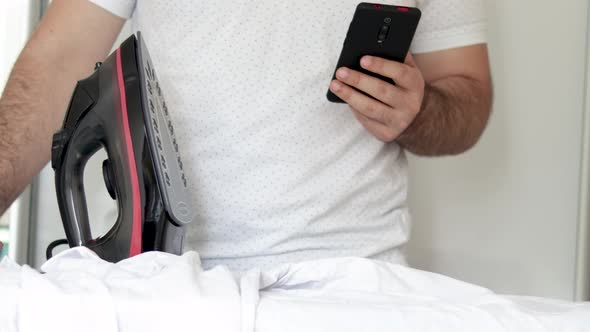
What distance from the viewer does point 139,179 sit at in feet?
2.40

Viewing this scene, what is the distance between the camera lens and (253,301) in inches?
21.4

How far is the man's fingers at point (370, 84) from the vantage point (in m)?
0.84

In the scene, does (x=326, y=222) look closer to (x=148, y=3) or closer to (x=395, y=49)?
(x=395, y=49)

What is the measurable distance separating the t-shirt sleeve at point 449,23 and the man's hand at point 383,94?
0.12 metres

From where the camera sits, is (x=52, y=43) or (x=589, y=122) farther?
(x=589, y=122)

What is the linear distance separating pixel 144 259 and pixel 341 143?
Answer: 0.36 meters

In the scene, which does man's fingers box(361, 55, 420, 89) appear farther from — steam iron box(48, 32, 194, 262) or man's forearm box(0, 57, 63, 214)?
man's forearm box(0, 57, 63, 214)

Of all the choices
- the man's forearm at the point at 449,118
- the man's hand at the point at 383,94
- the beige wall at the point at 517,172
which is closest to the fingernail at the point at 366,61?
the man's hand at the point at 383,94

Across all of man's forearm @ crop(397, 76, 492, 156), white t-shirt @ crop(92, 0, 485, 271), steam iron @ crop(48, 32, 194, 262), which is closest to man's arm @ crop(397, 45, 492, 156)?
man's forearm @ crop(397, 76, 492, 156)

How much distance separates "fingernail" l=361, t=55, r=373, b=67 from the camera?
0.83m

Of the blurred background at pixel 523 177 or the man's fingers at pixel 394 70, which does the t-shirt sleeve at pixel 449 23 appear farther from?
the blurred background at pixel 523 177

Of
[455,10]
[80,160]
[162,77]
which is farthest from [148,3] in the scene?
[455,10]

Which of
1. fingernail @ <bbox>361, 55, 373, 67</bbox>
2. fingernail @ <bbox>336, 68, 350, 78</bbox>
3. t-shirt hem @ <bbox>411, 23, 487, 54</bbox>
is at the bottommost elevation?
fingernail @ <bbox>336, 68, 350, 78</bbox>

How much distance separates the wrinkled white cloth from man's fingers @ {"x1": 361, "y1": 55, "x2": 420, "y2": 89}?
27 centimetres
